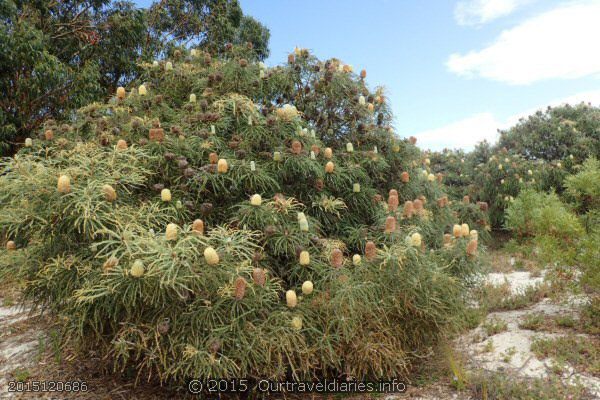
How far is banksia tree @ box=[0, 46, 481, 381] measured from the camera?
6.89 feet

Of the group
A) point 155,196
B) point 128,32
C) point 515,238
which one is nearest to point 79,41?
point 128,32

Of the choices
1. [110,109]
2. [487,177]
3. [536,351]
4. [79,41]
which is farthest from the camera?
[487,177]

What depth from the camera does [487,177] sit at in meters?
9.27

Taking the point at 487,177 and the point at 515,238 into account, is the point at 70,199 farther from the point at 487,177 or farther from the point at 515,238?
the point at 487,177

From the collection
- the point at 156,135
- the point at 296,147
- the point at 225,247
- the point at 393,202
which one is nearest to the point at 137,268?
the point at 225,247

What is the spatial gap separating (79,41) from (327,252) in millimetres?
7968

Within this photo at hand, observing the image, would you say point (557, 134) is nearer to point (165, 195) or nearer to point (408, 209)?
point (408, 209)

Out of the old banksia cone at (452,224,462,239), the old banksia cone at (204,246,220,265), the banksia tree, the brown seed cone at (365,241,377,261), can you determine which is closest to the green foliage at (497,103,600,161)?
the banksia tree

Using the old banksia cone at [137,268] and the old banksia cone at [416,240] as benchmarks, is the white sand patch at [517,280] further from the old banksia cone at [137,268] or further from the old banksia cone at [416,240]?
the old banksia cone at [137,268]

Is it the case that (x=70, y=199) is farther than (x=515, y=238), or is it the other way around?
(x=515, y=238)
